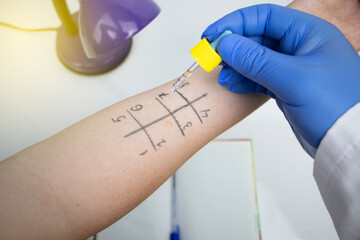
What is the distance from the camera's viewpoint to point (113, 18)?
2.21 ft

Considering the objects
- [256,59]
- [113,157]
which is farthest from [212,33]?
[113,157]

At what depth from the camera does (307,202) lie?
811 millimetres

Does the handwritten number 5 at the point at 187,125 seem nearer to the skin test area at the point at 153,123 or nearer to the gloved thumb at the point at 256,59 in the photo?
the skin test area at the point at 153,123

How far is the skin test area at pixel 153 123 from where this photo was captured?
635mm

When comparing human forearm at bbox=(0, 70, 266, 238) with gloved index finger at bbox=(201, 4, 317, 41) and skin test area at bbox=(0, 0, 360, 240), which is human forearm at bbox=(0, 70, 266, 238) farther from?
gloved index finger at bbox=(201, 4, 317, 41)

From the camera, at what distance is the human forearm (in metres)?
0.56

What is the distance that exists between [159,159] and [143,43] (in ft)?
1.82

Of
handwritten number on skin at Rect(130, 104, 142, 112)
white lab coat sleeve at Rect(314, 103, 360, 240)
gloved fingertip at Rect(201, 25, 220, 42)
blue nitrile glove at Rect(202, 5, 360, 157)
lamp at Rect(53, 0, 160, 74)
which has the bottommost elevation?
white lab coat sleeve at Rect(314, 103, 360, 240)

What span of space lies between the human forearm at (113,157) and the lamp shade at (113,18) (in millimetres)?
175

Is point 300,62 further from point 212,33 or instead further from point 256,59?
point 212,33

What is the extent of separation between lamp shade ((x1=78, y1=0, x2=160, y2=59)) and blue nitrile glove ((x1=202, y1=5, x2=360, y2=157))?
0.20 m

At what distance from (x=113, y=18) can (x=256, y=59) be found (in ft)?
1.24

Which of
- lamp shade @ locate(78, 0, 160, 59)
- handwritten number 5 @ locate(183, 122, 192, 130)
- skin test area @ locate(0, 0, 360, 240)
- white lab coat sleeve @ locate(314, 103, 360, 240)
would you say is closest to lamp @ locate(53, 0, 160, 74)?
lamp shade @ locate(78, 0, 160, 59)

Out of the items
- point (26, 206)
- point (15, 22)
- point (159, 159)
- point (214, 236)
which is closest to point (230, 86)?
point (159, 159)
